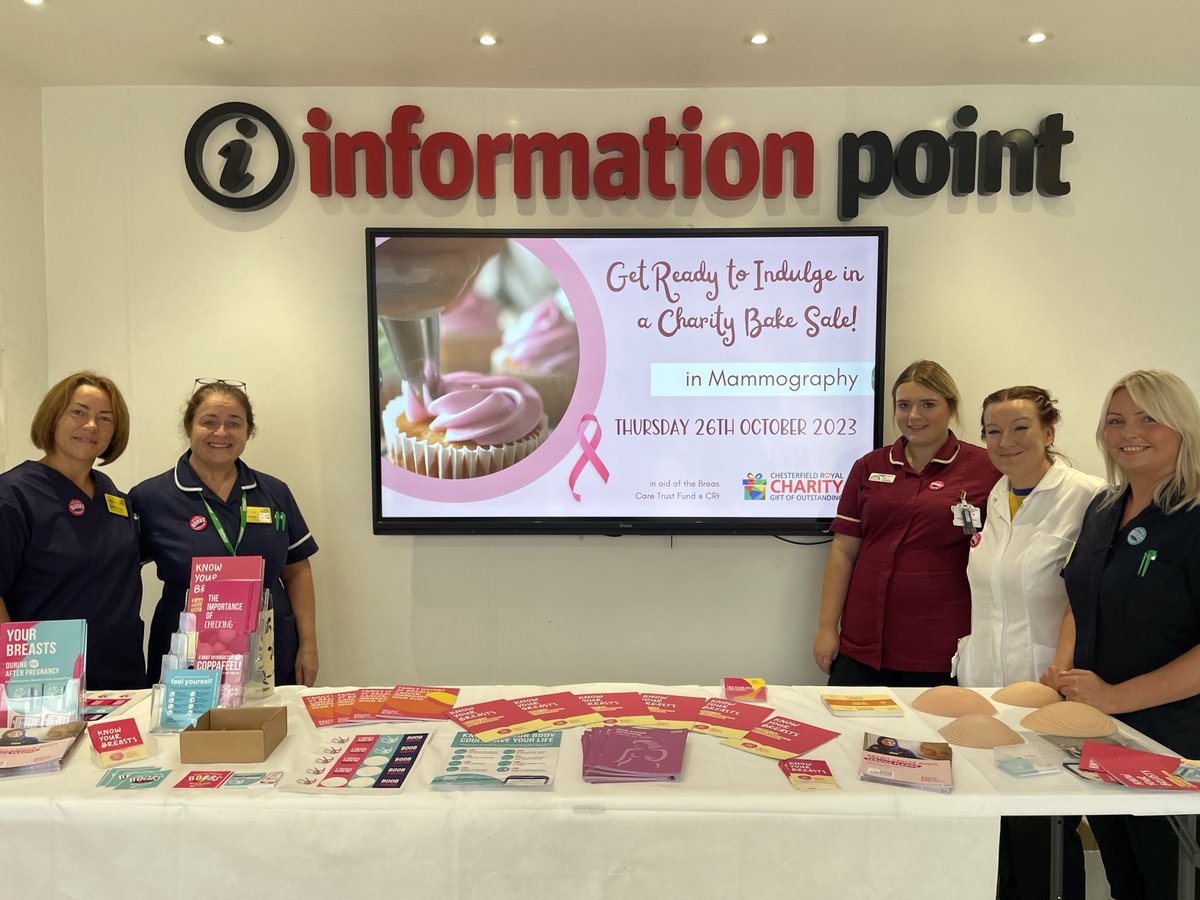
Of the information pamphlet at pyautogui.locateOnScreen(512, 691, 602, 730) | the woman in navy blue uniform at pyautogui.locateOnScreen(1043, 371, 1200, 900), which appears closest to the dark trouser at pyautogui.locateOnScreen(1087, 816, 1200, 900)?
the woman in navy blue uniform at pyautogui.locateOnScreen(1043, 371, 1200, 900)

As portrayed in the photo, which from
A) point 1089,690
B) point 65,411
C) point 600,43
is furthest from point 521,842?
point 600,43

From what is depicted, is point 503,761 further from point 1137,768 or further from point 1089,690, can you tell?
point 1089,690

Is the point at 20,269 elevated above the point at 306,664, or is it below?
above

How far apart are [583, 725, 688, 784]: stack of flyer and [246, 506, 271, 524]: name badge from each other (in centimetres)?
154

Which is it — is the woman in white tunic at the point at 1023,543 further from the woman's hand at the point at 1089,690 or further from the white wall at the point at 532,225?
the white wall at the point at 532,225

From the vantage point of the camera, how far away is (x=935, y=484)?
2.75 m

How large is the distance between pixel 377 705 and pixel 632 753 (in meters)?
0.72

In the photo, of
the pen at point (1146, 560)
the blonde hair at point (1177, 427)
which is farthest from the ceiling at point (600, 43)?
the pen at point (1146, 560)

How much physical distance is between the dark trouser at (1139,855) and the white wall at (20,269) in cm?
392

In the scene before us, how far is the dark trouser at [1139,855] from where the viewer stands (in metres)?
1.89

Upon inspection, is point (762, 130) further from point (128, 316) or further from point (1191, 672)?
point (128, 316)

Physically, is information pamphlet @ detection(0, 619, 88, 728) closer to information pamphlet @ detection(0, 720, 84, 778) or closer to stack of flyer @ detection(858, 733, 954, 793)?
information pamphlet @ detection(0, 720, 84, 778)

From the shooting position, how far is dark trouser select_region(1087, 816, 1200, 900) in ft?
6.19

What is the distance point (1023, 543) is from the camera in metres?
2.42
